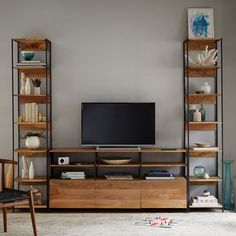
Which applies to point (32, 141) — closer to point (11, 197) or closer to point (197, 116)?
point (11, 197)

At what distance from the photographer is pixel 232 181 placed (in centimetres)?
570

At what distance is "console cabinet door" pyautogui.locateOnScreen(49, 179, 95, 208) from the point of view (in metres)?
5.43

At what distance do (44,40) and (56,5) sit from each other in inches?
21.8

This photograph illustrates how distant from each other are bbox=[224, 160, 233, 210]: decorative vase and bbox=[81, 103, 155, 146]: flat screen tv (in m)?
1.00

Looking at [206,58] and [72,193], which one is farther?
[206,58]

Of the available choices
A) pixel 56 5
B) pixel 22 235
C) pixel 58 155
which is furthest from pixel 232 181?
pixel 56 5

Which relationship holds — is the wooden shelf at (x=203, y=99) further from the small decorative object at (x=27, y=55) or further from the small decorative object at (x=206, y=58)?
the small decorative object at (x=27, y=55)

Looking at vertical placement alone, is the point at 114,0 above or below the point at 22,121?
above

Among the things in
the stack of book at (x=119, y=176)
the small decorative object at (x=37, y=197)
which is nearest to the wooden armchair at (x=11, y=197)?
the small decorative object at (x=37, y=197)

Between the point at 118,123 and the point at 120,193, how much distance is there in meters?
0.84

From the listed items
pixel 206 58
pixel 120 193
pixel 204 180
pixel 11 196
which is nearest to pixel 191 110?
pixel 206 58

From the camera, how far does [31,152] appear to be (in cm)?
559

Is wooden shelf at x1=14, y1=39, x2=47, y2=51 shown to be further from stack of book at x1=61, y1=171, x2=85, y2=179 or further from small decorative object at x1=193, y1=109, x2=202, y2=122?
small decorative object at x1=193, y1=109, x2=202, y2=122

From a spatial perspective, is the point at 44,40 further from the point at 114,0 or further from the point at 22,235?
the point at 22,235
